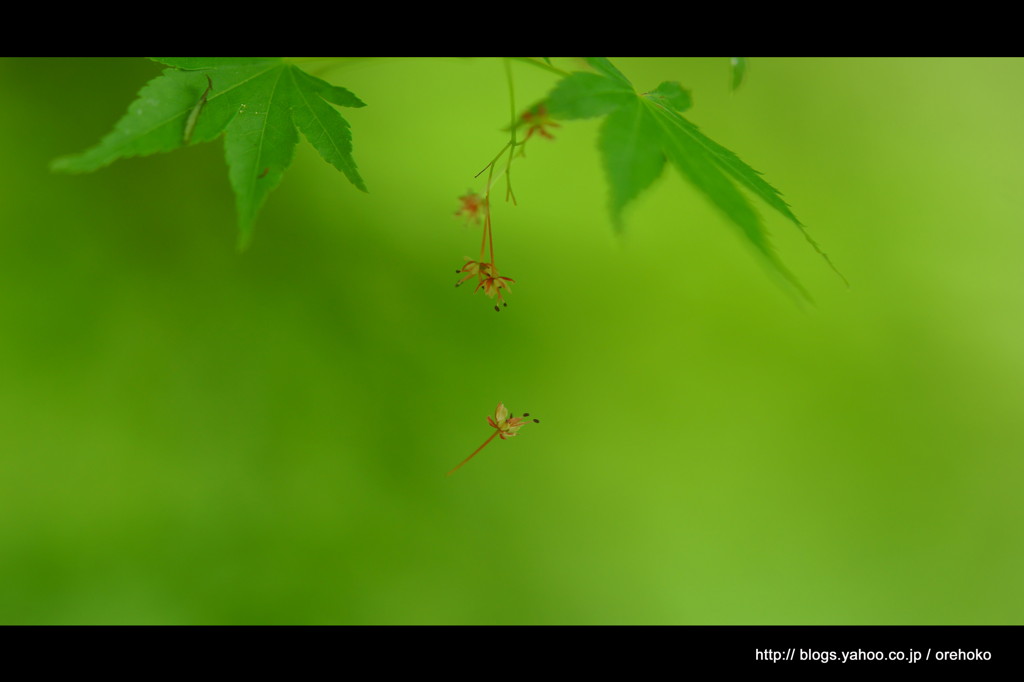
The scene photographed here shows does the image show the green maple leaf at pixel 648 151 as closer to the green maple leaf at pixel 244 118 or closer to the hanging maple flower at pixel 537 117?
the hanging maple flower at pixel 537 117

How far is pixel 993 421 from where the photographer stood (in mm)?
2162

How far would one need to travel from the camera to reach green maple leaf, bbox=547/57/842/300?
0.60 meters

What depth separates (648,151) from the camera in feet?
2.12

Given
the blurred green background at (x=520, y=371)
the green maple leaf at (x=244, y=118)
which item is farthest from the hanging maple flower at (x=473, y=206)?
the blurred green background at (x=520, y=371)

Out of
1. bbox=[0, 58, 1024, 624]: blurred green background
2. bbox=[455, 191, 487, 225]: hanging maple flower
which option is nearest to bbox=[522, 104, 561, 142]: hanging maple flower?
bbox=[455, 191, 487, 225]: hanging maple flower

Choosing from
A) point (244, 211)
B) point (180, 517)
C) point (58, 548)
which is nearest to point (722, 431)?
point (180, 517)

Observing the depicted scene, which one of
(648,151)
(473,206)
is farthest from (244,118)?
(648,151)

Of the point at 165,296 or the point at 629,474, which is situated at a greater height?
the point at 165,296

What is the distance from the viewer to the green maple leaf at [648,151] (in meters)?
0.60

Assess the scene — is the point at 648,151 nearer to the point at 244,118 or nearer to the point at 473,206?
the point at 473,206

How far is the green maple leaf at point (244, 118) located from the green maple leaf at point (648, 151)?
0.86ft

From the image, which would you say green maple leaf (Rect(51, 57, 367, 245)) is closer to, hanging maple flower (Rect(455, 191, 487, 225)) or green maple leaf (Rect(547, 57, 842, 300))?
hanging maple flower (Rect(455, 191, 487, 225))
